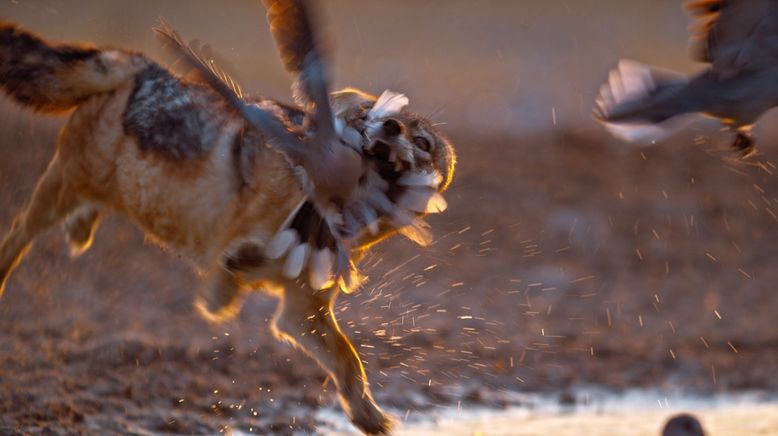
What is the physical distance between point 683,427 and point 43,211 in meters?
3.12

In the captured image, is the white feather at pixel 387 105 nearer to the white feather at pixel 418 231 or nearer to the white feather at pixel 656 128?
the white feather at pixel 418 231

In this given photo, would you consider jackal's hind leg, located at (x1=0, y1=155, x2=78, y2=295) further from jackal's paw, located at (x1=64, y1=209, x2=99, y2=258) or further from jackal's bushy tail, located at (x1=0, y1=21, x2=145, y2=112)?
jackal's bushy tail, located at (x1=0, y1=21, x2=145, y2=112)

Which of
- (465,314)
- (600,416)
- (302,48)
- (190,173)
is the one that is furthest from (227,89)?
(465,314)

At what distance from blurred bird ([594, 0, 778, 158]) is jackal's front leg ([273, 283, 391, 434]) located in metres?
1.41

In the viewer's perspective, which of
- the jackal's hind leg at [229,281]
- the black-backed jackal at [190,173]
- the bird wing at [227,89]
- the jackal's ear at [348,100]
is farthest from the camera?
the jackal's hind leg at [229,281]

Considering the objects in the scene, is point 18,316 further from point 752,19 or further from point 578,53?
point 578,53

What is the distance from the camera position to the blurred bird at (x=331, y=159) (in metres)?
4.15

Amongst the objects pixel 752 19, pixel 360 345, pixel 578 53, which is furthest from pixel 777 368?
pixel 578 53

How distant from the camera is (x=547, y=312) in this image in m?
7.64

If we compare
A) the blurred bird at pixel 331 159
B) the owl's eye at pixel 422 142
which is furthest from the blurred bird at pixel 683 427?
the owl's eye at pixel 422 142

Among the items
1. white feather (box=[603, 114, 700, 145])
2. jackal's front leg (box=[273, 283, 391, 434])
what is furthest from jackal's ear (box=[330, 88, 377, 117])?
white feather (box=[603, 114, 700, 145])

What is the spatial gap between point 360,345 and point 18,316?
2012mm

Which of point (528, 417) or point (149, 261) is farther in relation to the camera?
point (149, 261)

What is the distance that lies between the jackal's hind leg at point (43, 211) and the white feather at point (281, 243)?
1.42 metres
